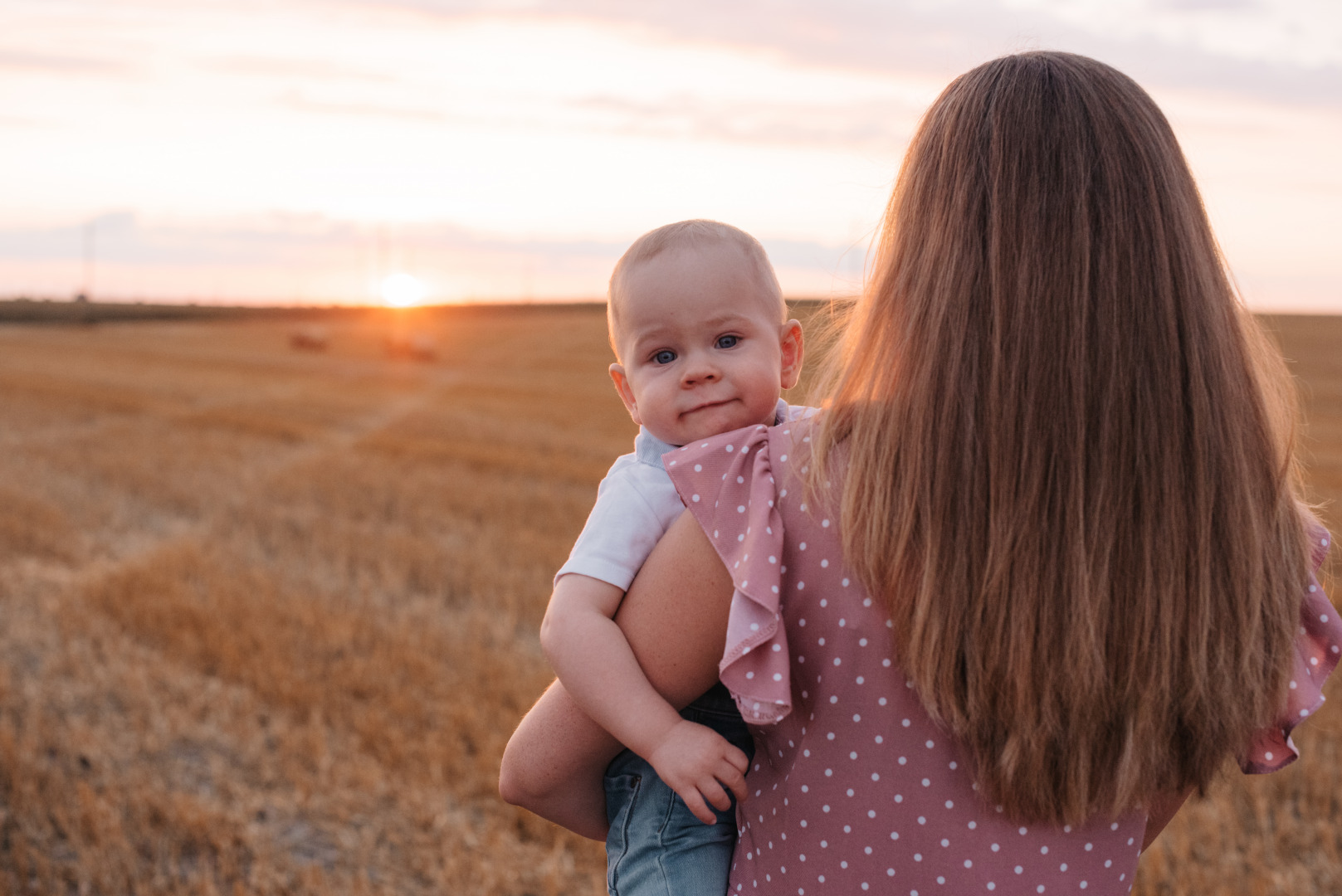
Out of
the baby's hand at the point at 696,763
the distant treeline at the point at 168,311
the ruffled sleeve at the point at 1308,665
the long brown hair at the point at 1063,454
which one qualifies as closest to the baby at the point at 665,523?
the baby's hand at the point at 696,763

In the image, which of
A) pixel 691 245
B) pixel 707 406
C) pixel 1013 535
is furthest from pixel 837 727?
pixel 691 245

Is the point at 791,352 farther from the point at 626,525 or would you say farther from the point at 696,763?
the point at 696,763

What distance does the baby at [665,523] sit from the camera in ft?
4.72

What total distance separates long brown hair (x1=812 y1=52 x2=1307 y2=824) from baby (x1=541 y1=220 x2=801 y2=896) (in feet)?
1.09

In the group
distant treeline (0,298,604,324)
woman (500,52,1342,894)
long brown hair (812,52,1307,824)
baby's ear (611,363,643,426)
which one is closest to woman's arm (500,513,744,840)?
woman (500,52,1342,894)

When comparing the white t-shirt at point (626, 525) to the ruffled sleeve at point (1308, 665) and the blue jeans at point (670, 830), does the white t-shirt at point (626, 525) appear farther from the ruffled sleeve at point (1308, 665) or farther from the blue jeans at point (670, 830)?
the ruffled sleeve at point (1308, 665)

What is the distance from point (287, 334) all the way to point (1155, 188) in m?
41.6

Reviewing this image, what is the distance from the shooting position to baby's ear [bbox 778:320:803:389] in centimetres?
195

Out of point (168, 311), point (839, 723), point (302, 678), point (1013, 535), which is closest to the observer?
point (1013, 535)

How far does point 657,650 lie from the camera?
1.42 m

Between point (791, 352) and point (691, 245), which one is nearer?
point (691, 245)

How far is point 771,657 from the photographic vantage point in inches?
51.2

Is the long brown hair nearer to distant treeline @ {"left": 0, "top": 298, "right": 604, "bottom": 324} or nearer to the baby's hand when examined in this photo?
the baby's hand

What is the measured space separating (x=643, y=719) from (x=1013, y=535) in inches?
20.8
